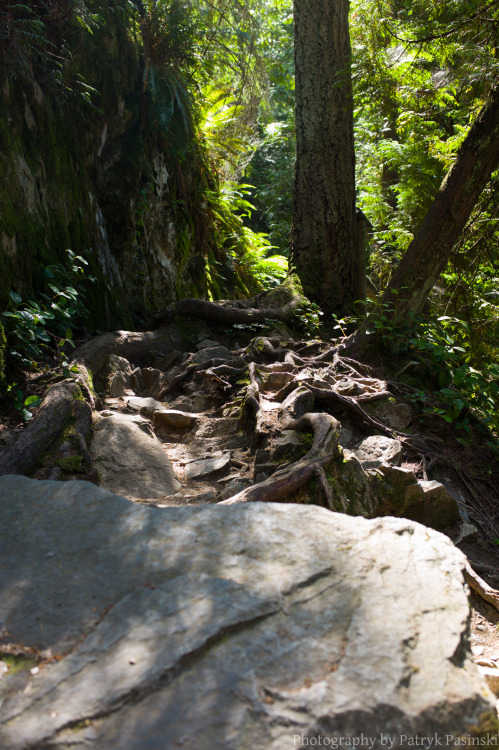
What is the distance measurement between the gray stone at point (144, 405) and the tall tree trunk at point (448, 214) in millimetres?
2777

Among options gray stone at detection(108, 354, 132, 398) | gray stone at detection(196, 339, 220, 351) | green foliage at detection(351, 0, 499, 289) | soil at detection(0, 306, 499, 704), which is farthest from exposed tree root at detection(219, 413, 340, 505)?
green foliage at detection(351, 0, 499, 289)

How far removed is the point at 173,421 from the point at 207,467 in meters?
0.86

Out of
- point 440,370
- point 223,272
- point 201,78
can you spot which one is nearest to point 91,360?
point 440,370

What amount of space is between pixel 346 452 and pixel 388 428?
1061 millimetres

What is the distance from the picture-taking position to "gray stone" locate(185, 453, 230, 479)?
3965 mm

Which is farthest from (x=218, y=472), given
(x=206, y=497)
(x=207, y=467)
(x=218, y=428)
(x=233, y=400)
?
(x=233, y=400)

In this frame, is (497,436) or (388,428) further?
(497,436)

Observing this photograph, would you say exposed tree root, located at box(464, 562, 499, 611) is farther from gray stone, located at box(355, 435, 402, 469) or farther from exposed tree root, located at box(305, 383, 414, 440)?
exposed tree root, located at box(305, 383, 414, 440)

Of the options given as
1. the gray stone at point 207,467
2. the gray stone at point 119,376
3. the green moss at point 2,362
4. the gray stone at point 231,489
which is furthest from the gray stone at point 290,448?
the green moss at point 2,362

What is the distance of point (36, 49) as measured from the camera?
518 cm

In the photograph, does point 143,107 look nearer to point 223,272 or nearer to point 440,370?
point 223,272

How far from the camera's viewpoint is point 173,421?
4754mm

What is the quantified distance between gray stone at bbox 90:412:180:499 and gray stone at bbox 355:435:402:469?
55.3 inches

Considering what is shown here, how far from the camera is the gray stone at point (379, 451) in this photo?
401 cm
